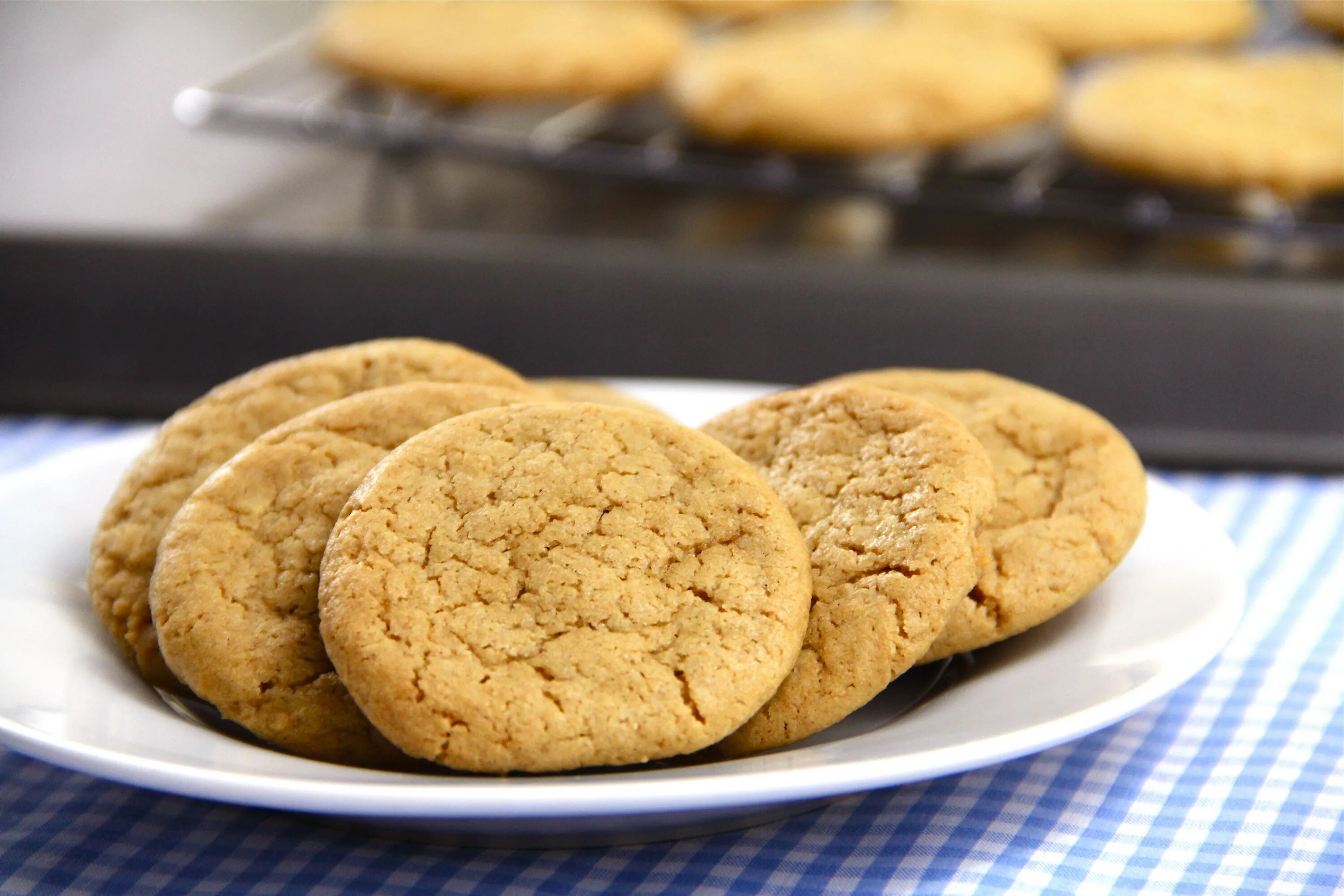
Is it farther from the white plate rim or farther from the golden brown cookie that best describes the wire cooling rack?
the white plate rim

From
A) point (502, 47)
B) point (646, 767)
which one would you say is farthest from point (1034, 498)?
point (502, 47)

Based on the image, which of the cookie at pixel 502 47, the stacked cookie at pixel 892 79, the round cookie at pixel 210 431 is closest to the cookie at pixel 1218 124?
the stacked cookie at pixel 892 79

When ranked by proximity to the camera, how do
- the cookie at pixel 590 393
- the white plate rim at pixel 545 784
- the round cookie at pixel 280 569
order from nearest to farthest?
the white plate rim at pixel 545 784, the round cookie at pixel 280 569, the cookie at pixel 590 393

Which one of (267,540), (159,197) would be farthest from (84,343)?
(267,540)

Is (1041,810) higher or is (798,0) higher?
(798,0)

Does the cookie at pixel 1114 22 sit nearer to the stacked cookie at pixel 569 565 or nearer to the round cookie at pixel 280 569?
the stacked cookie at pixel 569 565

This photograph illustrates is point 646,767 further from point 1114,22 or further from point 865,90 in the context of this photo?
point 1114,22

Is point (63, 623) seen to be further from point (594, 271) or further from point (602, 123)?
point (602, 123)
